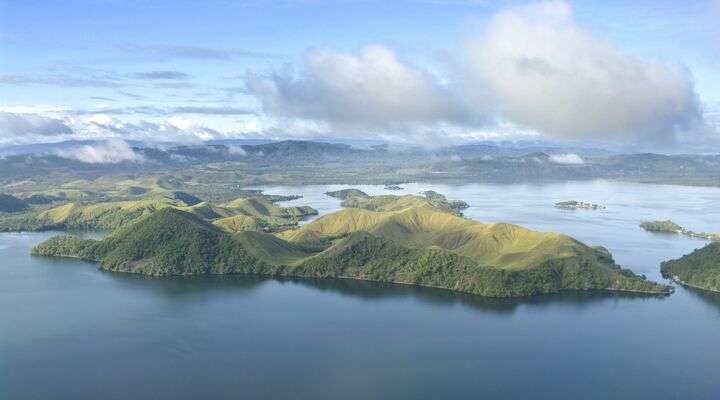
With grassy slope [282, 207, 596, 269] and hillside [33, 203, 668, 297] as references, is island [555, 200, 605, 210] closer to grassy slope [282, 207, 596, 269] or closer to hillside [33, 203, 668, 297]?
grassy slope [282, 207, 596, 269]

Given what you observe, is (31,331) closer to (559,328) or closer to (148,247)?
(148,247)

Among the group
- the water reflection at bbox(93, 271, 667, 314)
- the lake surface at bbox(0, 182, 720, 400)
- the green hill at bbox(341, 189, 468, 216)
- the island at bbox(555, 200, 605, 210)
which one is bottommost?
the lake surface at bbox(0, 182, 720, 400)

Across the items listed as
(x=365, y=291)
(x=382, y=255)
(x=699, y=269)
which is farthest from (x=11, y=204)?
(x=699, y=269)

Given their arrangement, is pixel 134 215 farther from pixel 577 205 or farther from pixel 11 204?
pixel 577 205

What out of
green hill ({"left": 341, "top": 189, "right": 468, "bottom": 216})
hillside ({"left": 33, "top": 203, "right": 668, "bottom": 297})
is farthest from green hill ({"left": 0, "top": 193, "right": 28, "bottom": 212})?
green hill ({"left": 341, "top": 189, "right": 468, "bottom": 216})

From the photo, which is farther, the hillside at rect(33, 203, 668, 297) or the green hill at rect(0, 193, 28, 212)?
the green hill at rect(0, 193, 28, 212)

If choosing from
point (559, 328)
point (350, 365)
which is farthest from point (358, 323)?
point (559, 328)
